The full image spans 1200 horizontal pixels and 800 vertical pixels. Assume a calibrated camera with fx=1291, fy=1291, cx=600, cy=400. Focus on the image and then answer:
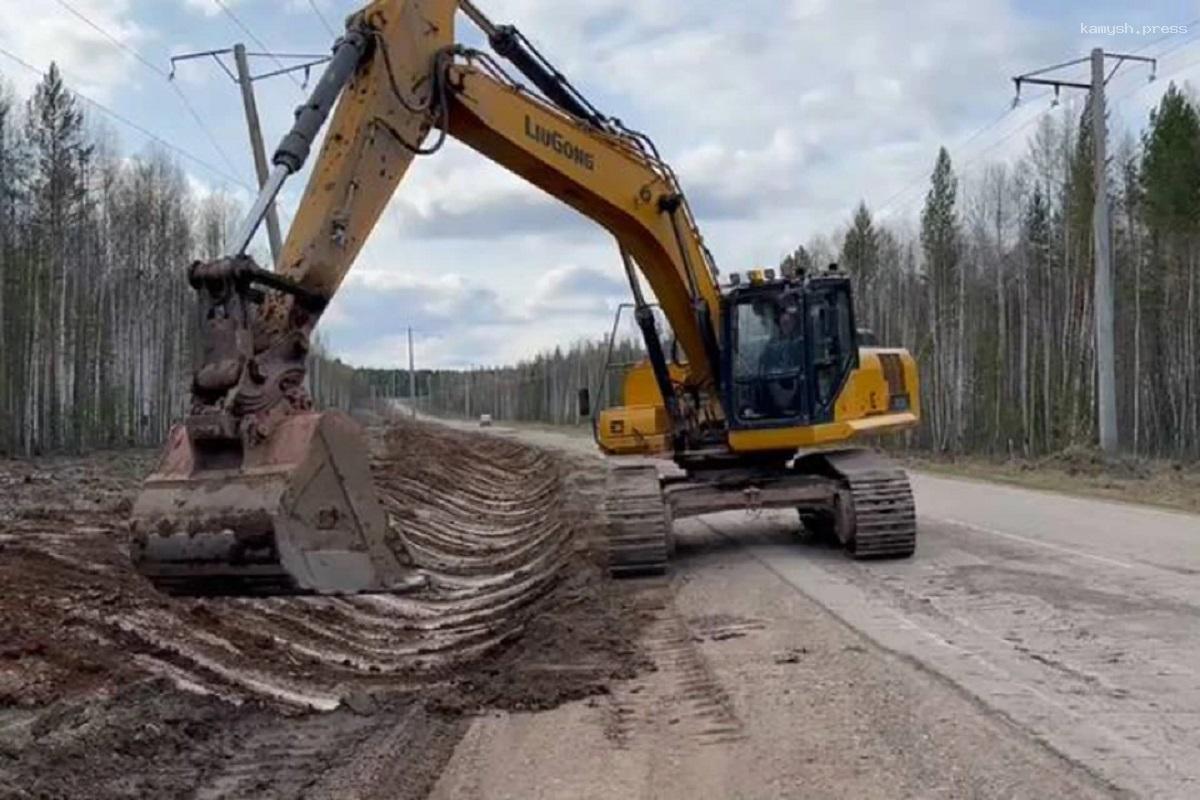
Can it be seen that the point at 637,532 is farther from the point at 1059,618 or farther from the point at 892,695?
the point at 892,695

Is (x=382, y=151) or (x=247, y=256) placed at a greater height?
(x=382, y=151)

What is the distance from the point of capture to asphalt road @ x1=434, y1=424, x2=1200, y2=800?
5.27 meters

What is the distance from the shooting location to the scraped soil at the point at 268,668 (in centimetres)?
579

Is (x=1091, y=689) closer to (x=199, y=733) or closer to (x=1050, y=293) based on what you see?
(x=199, y=733)

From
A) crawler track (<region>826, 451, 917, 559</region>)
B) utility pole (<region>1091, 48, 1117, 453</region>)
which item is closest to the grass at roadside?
utility pole (<region>1091, 48, 1117, 453</region>)

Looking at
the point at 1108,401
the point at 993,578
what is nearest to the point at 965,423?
the point at 1108,401

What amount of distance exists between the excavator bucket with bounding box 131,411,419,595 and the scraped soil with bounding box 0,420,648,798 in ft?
1.84

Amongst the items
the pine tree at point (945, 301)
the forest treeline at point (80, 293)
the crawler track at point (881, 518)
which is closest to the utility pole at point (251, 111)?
the forest treeline at point (80, 293)

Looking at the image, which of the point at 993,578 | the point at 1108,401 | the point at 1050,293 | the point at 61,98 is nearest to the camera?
the point at 993,578

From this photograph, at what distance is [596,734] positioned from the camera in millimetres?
6223

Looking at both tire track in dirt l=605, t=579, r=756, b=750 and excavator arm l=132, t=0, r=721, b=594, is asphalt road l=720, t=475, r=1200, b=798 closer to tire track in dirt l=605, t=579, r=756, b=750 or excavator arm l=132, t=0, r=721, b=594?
tire track in dirt l=605, t=579, r=756, b=750

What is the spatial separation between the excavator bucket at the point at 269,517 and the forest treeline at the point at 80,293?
2920 centimetres

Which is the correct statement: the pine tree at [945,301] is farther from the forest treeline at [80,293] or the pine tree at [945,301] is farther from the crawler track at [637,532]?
the crawler track at [637,532]

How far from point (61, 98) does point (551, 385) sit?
2050 inches
